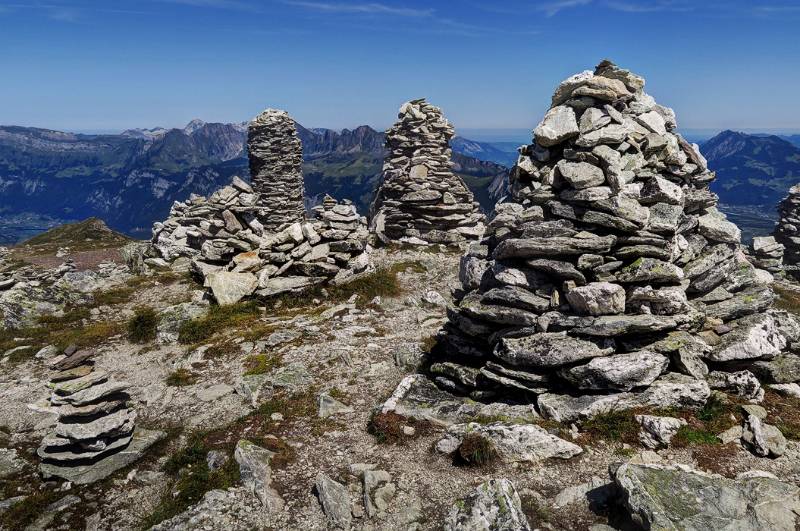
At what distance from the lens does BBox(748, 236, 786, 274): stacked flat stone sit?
45594 mm

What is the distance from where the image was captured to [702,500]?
9.23 meters

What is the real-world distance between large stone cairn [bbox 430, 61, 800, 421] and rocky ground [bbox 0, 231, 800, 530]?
46.4 inches

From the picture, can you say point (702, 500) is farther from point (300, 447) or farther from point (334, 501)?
point (300, 447)

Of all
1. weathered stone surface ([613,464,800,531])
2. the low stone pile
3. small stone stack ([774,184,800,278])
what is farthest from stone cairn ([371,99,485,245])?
small stone stack ([774,184,800,278])

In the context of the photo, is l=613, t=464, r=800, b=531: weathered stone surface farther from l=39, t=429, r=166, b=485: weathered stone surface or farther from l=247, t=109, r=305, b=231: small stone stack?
l=247, t=109, r=305, b=231: small stone stack

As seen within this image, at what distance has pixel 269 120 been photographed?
133 ft

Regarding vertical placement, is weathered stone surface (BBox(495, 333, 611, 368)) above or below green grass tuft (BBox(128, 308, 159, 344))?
above

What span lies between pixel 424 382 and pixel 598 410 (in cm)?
560

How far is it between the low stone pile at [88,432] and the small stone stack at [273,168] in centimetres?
2775

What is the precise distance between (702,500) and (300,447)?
953cm

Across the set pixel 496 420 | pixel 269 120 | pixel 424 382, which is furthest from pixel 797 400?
pixel 269 120

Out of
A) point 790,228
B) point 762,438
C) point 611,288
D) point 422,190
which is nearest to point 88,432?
point 611,288

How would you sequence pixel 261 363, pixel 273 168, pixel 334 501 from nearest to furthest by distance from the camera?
pixel 334 501 < pixel 261 363 < pixel 273 168

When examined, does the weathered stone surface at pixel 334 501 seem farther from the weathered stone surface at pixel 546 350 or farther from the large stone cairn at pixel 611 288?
the weathered stone surface at pixel 546 350
